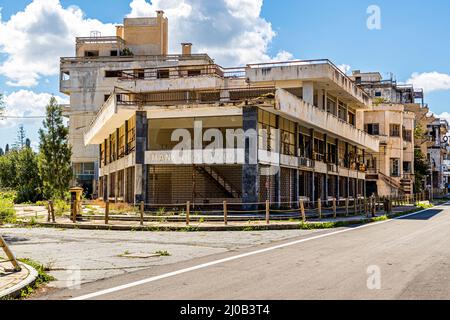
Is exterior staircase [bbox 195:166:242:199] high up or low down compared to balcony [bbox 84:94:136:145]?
down

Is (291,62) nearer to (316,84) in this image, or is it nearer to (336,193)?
(316,84)

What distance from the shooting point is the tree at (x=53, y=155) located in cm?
4938

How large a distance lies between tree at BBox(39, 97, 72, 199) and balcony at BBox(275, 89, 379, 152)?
23.5m

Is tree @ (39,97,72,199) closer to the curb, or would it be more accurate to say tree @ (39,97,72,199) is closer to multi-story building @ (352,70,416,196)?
multi-story building @ (352,70,416,196)

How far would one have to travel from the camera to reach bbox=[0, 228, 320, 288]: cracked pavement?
35.5ft

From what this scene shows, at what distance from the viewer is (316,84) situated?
131ft

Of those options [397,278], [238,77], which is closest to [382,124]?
[238,77]

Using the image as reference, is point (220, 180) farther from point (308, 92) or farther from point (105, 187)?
point (105, 187)

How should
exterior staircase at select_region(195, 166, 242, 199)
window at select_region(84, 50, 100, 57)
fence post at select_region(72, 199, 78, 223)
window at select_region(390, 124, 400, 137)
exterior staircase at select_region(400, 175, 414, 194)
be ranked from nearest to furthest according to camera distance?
fence post at select_region(72, 199, 78, 223)
exterior staircase at select_region(195, 166, 242, 199)
exterior staircase at select_region(400, 175, 414, 194)
window at select_region(390, 124, 400, 137)
window at select_region(84, 50, 100, 57)

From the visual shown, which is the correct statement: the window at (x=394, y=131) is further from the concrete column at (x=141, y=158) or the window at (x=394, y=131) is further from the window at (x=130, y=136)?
the concrete column at (x=141, y=158)

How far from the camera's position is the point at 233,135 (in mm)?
34562

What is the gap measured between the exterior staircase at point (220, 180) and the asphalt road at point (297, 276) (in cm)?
2073

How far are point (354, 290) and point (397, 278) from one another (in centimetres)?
146

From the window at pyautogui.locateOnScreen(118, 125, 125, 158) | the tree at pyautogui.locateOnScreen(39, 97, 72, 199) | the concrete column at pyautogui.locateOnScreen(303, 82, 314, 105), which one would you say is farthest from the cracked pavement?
the tree at pyautogui.locateOnScreen(39, 97, 72, 199)
